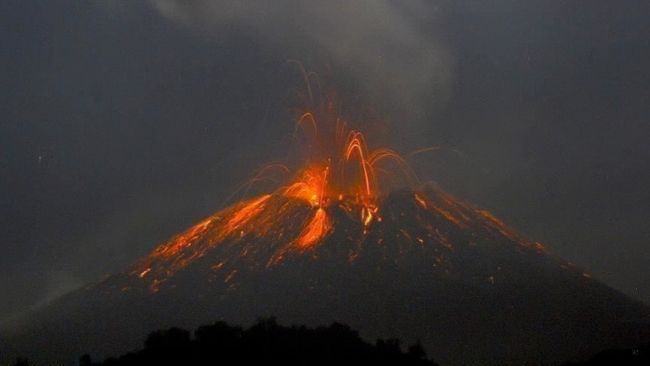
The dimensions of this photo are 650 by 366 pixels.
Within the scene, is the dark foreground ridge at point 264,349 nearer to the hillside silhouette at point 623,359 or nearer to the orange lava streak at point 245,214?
the hillside silhouette at point 623,359

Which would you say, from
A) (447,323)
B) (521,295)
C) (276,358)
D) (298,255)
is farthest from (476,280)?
(276,358)

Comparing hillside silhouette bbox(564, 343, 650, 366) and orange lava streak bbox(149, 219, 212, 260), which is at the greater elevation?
orange lava streak bbox(149, 219, 212, 260)

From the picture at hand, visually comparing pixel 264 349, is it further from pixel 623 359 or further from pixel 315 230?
pixel 315 230

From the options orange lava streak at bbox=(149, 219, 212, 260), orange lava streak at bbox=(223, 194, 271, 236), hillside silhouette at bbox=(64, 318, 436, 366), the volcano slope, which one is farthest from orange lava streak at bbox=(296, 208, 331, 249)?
hillside silhouette at bbox=(64, 318, 436, 366)

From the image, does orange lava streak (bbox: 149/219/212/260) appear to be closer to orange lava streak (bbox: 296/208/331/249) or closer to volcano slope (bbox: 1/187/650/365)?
volcano slope (bbox: 1/187/650/365)

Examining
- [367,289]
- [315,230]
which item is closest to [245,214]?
[315,230]

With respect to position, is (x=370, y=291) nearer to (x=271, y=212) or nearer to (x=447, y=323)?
(x=447, y=323)

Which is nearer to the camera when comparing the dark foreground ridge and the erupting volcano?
the dark foreground ridge

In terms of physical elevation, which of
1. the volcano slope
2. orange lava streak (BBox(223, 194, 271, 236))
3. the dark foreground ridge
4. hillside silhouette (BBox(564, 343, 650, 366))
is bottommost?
hillside silhouette (BBox(564, 343, 650, 366))

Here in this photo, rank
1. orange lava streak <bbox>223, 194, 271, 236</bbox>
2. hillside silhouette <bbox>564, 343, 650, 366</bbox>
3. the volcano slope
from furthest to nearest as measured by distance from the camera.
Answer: orange lava streak <bbox>223, 194, 271, 236</bbox>, the volcano slope, hillside silhouette <bbox>564, 343, 650, 366</bbox>

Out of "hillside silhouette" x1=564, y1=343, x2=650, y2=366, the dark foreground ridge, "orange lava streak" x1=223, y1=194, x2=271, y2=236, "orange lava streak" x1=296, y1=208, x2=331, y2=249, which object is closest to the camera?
the dark foreground ridge
